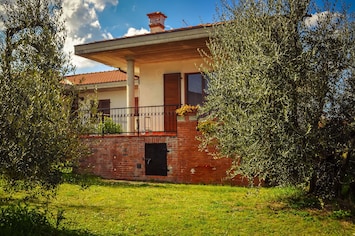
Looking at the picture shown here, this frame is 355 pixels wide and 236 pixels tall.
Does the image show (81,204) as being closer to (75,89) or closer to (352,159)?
(75,89)

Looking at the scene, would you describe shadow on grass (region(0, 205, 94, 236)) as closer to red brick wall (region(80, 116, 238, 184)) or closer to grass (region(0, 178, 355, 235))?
grass (region(0, 178, 355, 235))

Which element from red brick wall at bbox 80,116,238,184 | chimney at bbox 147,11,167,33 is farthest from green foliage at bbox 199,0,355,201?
chimney at bbox 147,11,167,33

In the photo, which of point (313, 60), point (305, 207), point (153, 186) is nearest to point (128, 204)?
point (153, 186)

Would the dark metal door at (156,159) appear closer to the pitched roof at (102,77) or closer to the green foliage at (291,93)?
the green foliage at (291,93)

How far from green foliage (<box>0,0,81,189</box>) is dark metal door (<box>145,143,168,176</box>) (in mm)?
6183

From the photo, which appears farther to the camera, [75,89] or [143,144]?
[143,144]

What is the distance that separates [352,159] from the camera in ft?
22.9

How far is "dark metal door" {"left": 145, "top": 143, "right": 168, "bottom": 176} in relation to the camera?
40.0 ft

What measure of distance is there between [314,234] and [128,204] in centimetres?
400

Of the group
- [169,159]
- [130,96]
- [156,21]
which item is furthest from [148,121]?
[156,21]

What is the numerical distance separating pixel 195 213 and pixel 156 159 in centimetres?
524

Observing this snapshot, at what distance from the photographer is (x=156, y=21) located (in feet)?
54.6

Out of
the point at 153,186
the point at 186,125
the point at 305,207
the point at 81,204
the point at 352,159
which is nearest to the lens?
the point at 352,159

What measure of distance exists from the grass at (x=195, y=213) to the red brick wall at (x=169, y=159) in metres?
1.33
